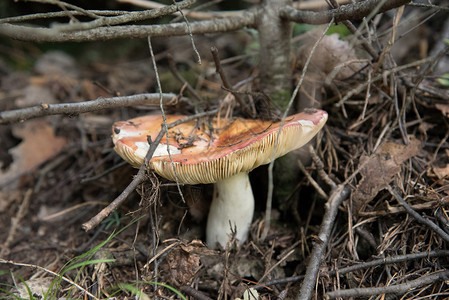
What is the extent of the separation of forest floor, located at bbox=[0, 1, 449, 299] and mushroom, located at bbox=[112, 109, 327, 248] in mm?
146

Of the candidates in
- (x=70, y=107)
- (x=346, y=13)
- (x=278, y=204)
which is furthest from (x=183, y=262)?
(x=346, y=13)

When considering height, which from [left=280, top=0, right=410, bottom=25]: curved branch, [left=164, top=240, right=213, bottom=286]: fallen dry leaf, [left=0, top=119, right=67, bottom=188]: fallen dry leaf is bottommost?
[left=164, top=240, right=213, bottom=286]: fallen dry leaf

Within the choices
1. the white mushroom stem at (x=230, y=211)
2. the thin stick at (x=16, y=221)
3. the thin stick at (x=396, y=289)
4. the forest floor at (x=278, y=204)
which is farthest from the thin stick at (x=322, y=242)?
the thin stick at (x=16, y=221)

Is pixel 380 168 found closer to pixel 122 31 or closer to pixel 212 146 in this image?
pixel 212 146

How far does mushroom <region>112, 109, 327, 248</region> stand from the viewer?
5.63 ft

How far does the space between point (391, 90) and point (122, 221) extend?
2137 millimetres

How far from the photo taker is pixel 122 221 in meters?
2.44

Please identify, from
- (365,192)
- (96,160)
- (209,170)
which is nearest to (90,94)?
(96,160)

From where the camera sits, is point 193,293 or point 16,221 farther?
point 16,221

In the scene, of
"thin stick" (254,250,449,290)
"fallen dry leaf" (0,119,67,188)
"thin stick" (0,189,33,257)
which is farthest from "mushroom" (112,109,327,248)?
"fallen dry leaf" (0,119,67,188)

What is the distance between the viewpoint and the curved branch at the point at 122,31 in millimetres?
1485

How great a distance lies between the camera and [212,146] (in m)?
2.01

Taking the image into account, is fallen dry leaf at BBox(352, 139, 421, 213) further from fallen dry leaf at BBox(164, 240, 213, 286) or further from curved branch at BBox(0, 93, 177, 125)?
curved branch at BBox(0, 93, 177, 125)

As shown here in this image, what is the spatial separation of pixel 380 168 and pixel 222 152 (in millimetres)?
1103
